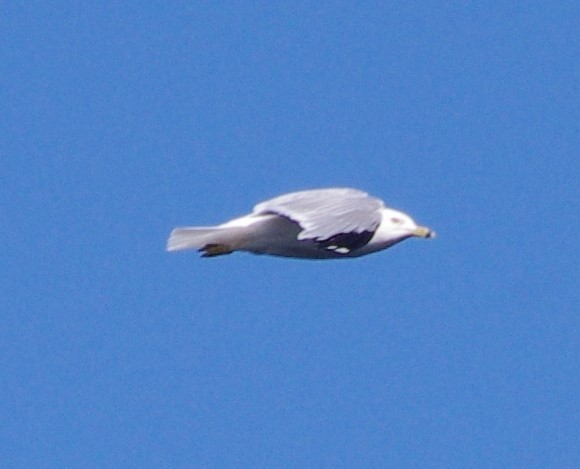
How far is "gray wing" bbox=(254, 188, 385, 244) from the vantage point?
14.8 meters

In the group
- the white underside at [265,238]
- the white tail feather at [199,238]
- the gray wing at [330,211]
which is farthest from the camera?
the white tail feather at [199,238]

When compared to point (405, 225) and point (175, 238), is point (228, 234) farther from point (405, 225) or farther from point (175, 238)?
point (405, 225)

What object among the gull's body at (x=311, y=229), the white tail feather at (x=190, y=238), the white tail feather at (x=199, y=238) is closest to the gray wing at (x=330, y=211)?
the gull's body at (x=311, y=229)

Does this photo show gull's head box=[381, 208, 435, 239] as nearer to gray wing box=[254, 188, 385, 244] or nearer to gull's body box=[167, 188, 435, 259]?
gull's body box=[167, 188, 435, 259]

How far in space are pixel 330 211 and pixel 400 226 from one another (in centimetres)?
126

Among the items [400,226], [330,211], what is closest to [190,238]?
[330,211]

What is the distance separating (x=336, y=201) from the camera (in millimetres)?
15164

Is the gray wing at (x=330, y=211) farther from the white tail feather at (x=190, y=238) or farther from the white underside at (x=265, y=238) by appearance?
the white tail feather at (x=190, y=238)

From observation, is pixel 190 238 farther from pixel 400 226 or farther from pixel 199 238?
pixel 400 226

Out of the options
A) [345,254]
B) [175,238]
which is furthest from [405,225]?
[175,238]

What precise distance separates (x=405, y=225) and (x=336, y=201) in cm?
116

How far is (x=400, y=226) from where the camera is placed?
52.9ft

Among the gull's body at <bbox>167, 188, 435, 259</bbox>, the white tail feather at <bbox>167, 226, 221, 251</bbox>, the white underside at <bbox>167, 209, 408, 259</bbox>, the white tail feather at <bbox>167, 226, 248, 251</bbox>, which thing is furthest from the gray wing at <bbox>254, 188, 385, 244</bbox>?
the white tail feather at <bbox>167, 226, 221, 251</bbox>

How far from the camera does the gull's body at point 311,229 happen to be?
48.6 feet
